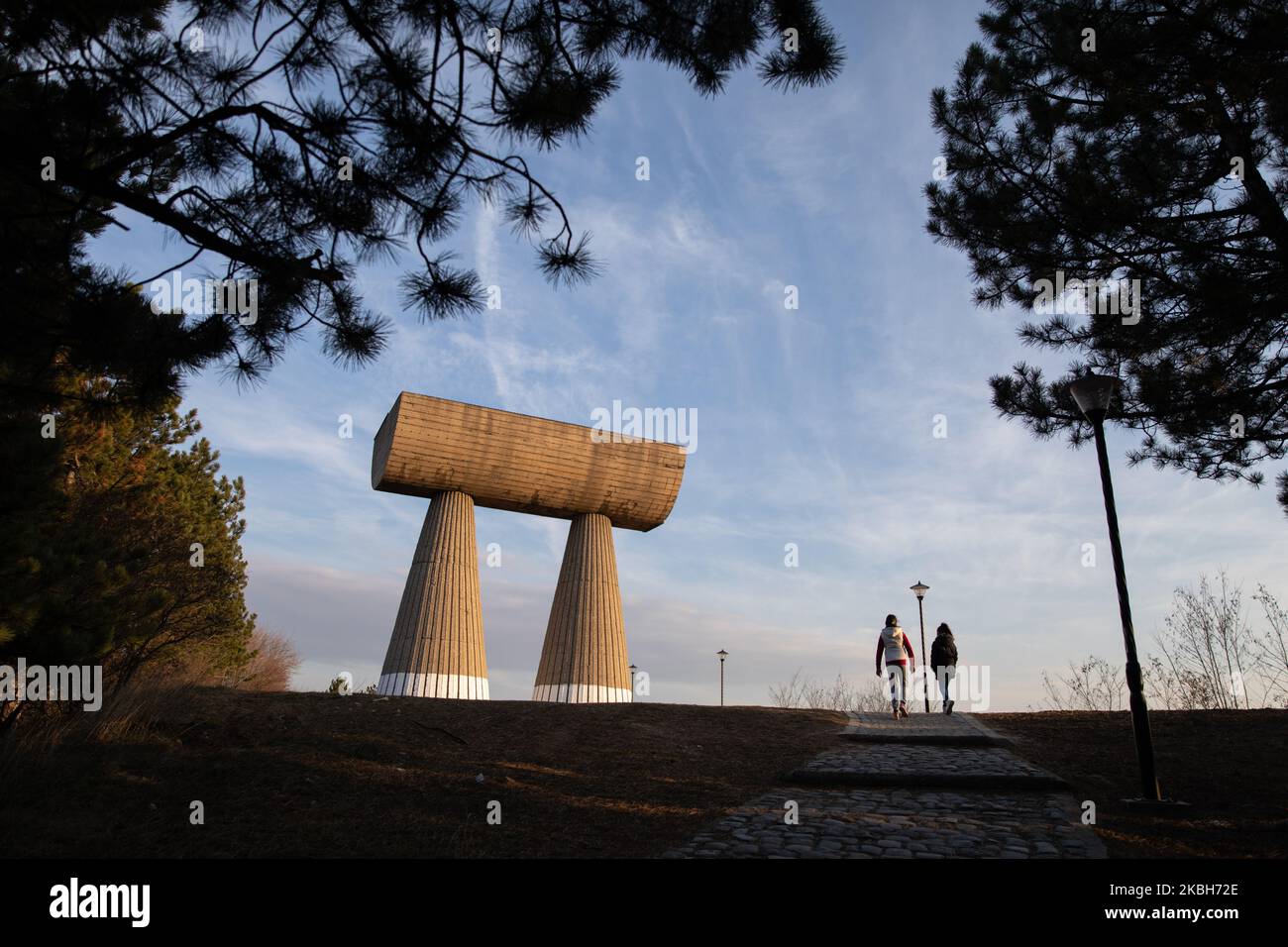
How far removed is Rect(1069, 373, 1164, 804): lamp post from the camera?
702 centimetres

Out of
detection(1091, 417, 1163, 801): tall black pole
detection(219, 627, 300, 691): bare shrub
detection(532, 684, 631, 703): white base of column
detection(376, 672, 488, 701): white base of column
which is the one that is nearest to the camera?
detection(1091, 417, 1163, 801): tall black pole

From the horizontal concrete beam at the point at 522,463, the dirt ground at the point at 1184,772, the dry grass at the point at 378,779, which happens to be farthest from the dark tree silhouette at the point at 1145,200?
the horizontal concrete beam at the point at 522,463

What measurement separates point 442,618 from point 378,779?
293 inches

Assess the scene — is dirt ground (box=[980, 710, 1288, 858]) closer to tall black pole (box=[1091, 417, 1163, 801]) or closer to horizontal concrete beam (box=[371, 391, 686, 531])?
tall black pole (box=[1091, 417, 1163, 801])

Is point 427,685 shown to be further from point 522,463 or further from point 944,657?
point 944,657

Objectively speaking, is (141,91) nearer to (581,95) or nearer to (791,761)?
(581,95)

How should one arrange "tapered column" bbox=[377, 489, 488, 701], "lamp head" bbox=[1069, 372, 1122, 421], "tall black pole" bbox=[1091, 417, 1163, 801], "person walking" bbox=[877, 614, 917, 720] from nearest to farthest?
"tall black pole" bbox=[1091, 417, 1163, 801]
"lamp head" bbox=[1069, 372, 1122, 421]
"person walking" bbox=[877, 614, 917, 720]
"tapered column" bbox=[377, 489, 488, 701]

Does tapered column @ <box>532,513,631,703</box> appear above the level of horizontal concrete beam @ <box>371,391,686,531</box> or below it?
below

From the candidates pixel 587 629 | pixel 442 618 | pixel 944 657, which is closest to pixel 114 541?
pixel 442 618

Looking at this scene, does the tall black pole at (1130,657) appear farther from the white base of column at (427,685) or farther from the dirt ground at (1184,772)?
the white base of column at (427,685)

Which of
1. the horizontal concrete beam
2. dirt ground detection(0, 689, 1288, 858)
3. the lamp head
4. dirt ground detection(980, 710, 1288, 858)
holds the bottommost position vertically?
dirt ground detection(980, 710, 1288, 858)

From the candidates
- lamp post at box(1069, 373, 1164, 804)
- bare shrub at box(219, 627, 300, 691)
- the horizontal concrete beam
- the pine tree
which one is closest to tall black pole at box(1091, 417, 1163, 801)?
lamp post at box(1069, 373, 1164, 804)

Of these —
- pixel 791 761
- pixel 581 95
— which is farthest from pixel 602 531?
pixel 581 95

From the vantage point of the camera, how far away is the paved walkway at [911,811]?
17.7ft
